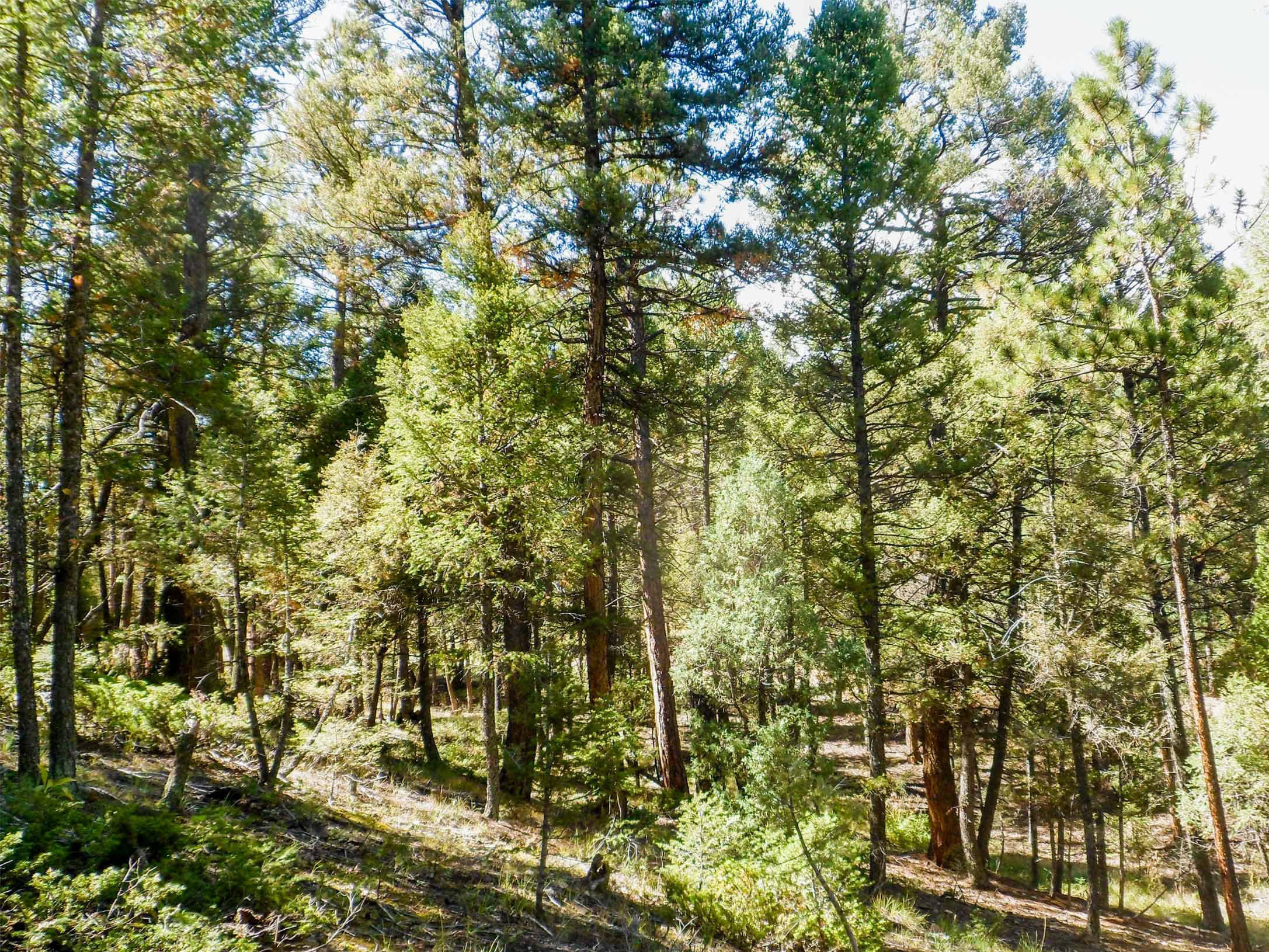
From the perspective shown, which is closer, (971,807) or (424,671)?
(424,671)

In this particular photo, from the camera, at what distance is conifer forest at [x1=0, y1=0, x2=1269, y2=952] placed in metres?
6.55

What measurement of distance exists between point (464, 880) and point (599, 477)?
19.8ft

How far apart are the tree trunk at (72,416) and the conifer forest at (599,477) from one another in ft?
0.16

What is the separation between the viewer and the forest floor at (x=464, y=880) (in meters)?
5.69

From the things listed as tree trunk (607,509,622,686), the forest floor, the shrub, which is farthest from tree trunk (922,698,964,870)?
tree trunk (607,509,622,686)

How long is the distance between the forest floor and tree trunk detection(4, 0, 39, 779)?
92 cm

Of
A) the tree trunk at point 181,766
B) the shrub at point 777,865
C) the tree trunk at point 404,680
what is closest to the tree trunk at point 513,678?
the tree trunk at point 404,680

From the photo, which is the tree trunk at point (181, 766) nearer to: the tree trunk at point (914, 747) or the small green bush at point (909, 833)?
the small green bush at point (909, 833)

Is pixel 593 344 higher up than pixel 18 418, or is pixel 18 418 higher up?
pixel 593 344

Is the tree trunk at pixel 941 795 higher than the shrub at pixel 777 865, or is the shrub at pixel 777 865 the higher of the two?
the shrub at pixel 777 865

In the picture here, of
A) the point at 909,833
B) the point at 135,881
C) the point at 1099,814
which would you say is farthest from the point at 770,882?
the point at 909,833

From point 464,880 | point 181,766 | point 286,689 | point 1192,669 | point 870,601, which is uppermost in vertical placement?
point 870,601

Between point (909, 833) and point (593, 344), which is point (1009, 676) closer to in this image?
point (909, 833)

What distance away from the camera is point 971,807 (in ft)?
44.3
